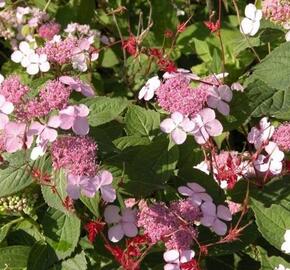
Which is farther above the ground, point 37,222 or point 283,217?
point 283,217

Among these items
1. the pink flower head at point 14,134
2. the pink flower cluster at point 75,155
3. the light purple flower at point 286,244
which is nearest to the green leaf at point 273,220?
the light purple flower at point 286,244

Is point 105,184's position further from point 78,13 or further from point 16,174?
point 78,13

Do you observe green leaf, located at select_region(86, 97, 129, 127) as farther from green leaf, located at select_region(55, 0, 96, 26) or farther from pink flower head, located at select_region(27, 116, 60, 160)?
green leaf, located at select_region(55, 0, 96, 26)

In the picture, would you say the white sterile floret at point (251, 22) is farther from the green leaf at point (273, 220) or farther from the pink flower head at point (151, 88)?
the green leaf at point (273, 220)

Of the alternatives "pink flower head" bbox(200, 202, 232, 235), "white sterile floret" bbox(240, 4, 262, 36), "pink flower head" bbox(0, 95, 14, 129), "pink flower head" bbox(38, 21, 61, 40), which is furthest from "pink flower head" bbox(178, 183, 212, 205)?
"pink flower head" bbox(38, 21, 61, 40)

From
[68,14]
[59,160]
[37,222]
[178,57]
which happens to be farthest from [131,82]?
[59,160]

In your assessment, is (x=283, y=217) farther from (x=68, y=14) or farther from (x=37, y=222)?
(x=68, y=14)

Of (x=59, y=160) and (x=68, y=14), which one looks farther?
(x=68, y=14)
